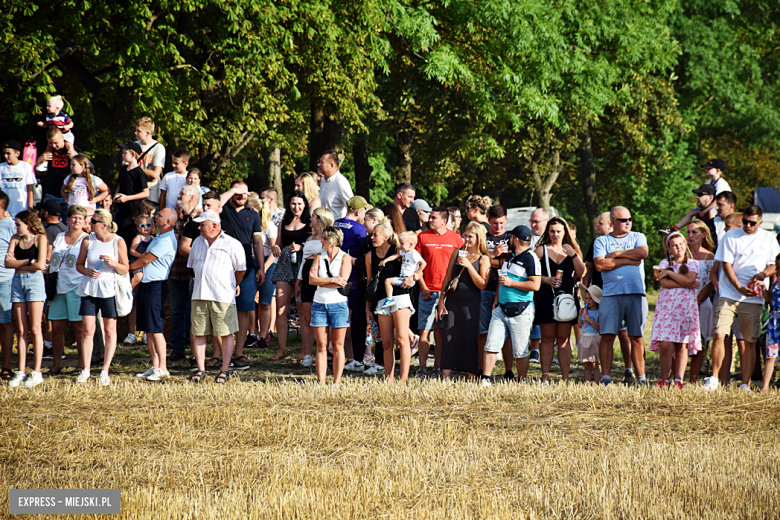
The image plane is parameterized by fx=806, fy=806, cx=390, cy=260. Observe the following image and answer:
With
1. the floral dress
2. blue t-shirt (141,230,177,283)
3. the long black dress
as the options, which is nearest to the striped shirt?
blue t-shirt (141,230,177,283)

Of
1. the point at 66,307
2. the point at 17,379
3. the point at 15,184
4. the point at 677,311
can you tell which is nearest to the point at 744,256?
the point at 677,311

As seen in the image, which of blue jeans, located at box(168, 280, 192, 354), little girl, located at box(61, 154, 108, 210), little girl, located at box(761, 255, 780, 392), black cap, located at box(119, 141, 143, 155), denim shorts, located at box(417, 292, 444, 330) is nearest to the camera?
little girl, located at box(761, 255, 780, 392)

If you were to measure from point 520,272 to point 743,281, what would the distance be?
259 cm

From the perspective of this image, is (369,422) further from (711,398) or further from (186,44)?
(186,44)

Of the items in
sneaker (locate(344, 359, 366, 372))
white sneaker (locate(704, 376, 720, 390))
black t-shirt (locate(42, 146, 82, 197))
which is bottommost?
white sneaker (locate(704, 376, 720, 390))

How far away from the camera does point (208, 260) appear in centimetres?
942

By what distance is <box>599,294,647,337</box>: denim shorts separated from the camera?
30.2ft

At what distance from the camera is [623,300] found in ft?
30.4

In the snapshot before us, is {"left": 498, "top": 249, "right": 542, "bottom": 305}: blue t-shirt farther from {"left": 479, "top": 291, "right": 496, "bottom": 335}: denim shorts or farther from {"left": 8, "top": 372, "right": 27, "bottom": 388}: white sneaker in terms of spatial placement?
{"left": 8, "top": 372, "right": 27, "bottom": 388}: white sneaker

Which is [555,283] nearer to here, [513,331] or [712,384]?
[513,331]

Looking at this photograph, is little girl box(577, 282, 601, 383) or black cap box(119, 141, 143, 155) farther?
black cap box(119, 141, 143, 155)

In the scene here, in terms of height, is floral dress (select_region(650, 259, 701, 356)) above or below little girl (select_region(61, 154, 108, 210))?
below

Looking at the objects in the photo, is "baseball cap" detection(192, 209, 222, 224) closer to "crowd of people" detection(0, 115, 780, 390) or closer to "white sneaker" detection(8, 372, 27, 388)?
"crowd of people" detection(0, 115, 780, 390)

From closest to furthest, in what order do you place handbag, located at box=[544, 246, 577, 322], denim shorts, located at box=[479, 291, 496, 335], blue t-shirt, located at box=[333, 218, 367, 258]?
handbag, located at box=[544, 246, 577, 322]
denim shorts, located at box=[479, 291, 496, 335]
blue t-shirt, located at box=[333, 218, 367, 258]
